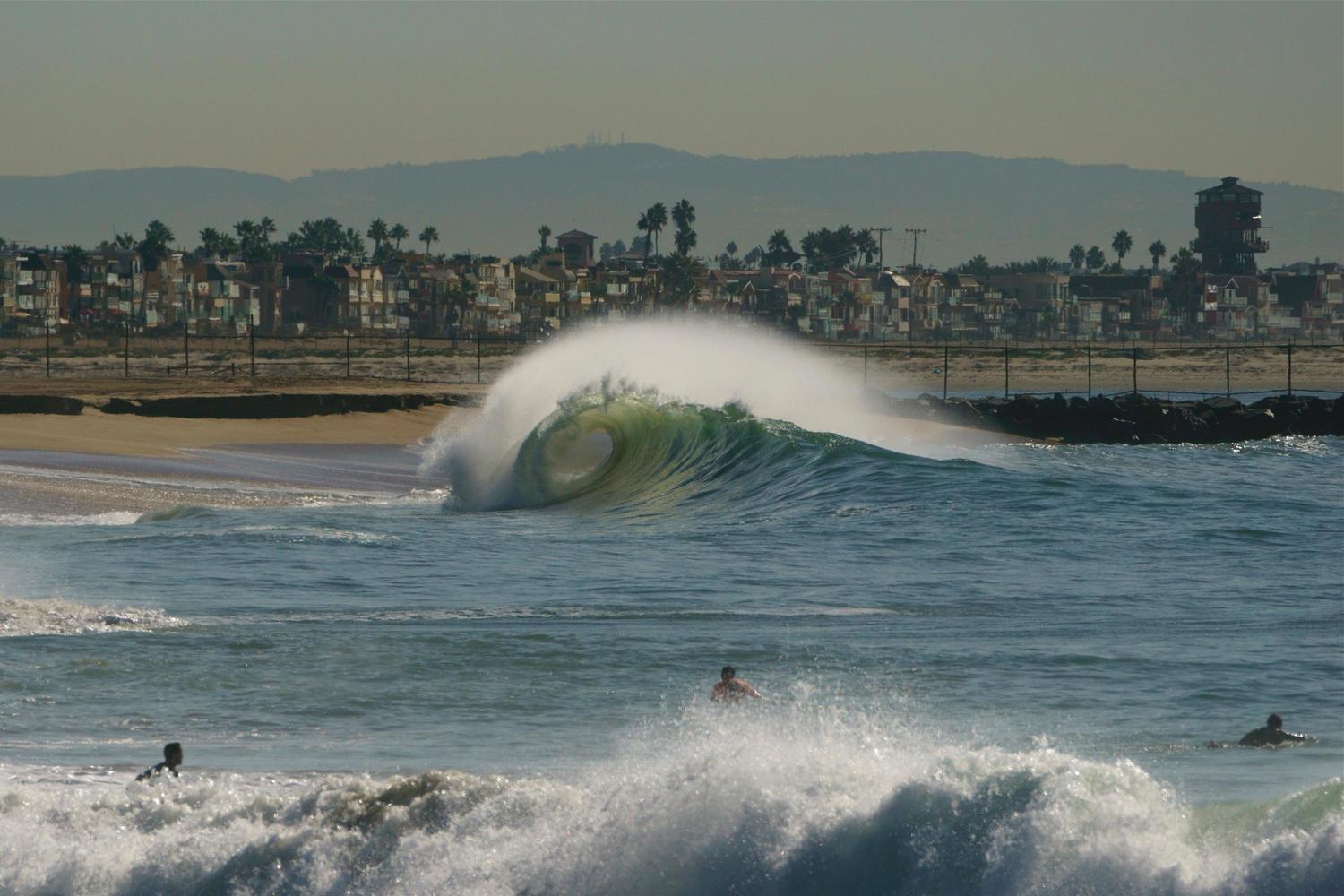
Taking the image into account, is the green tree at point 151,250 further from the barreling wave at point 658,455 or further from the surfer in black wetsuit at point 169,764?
the surfer in black wetsuit at point 169,764

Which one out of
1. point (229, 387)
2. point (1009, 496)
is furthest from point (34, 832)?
point (229, 387)

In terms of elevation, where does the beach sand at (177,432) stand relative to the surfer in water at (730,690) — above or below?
above

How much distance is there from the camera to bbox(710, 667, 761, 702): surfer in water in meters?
12.8

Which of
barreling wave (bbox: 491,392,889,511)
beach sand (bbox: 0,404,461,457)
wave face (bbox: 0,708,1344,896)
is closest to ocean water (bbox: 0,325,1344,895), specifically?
wave face (bbox: 0,708,1344,896)

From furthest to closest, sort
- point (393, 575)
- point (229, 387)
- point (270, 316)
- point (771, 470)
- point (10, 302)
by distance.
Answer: point (270, 316) → point (10, 302) → point (229, 387) → point (771, 470) → point (393, 575)

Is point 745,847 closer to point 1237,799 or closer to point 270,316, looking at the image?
point 1237,799

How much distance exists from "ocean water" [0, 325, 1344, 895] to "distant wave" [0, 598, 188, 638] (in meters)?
0.05

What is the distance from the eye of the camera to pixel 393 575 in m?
19.5

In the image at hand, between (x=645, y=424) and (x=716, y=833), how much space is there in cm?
2438

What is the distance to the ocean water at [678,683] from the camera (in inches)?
366

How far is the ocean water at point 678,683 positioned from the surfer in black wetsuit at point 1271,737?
0.57 feet

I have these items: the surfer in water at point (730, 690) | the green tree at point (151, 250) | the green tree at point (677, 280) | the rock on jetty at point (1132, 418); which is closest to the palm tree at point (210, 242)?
the green tree at point (151, 250)

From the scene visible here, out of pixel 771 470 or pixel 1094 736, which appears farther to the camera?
pixel 771 470

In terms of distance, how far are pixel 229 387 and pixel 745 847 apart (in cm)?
4163
